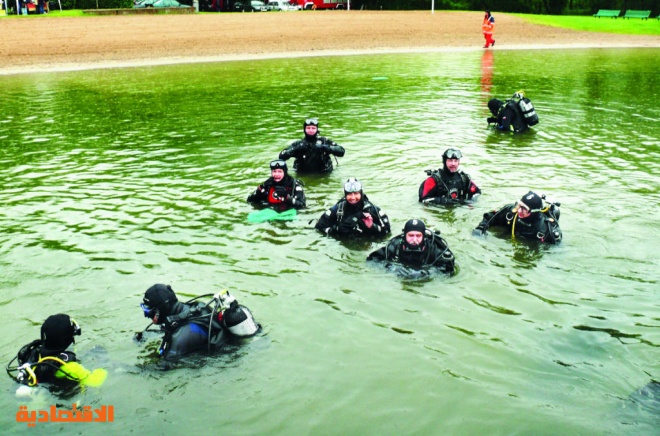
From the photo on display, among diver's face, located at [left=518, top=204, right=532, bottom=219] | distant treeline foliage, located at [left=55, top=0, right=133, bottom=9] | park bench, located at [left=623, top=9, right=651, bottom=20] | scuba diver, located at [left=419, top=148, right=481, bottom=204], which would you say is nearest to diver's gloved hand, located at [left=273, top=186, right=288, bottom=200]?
scuba diver, located at [left=419, top=148, right=481, bottom=204]

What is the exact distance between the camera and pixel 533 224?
10.6 metres

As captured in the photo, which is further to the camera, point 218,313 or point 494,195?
point 494,195

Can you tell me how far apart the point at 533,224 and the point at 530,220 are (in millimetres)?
80

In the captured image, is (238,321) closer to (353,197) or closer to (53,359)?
(53,359)

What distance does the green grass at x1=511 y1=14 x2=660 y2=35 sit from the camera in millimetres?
49172

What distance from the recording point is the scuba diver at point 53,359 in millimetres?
6859

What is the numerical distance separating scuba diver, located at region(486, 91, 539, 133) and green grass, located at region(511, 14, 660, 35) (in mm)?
35878

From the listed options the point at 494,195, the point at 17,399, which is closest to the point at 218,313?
the point at 17,399

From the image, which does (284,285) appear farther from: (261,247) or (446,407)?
(446,407)

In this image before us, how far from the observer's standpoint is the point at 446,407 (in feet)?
21.9

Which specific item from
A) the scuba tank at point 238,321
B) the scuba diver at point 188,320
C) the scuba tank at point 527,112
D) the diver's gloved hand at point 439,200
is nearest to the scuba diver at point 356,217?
the diver's gloved hand at point 439,200

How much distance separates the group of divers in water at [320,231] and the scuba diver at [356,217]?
0.02 meters

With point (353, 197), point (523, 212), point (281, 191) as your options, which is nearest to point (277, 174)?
point (281, 191)

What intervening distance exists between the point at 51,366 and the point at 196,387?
5.07 feet
